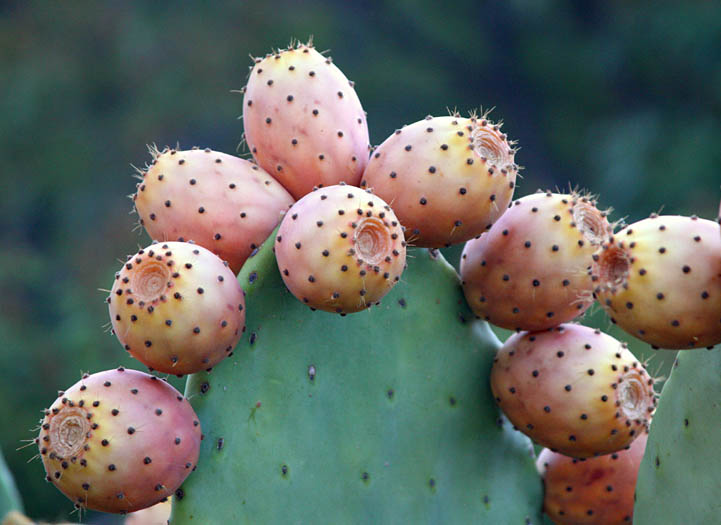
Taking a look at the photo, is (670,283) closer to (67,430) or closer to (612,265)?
(612,265)

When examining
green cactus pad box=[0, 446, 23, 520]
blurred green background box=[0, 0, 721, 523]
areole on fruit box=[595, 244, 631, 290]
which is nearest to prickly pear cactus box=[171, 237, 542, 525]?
areole on fruit box=[595, 244, 631, 290]

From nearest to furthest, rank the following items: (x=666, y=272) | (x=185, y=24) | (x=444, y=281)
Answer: (x=666, y=272) → (x=444, y=281) → (x=185, y=24)

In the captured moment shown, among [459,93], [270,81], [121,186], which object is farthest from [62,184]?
[270,81]

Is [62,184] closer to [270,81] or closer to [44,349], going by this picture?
[44,349]

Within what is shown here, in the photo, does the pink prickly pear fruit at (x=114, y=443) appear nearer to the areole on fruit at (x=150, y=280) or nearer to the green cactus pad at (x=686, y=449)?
the areole on fruit at (x=150, y=280)

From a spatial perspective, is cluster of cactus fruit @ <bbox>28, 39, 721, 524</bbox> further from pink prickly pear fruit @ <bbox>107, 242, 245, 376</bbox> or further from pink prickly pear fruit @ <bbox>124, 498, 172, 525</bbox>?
pink prickly pear fruit @ <bbox>124, 498, 172, 525</bbox>

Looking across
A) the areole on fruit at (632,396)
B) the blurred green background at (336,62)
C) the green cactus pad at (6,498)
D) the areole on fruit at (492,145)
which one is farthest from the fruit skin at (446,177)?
the blurred green background at (336,62)
